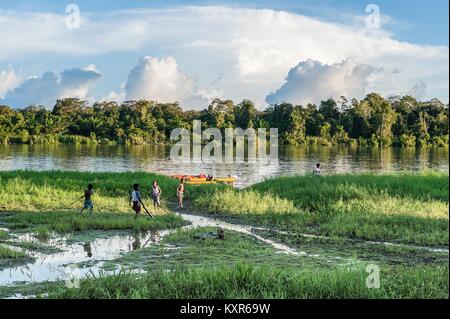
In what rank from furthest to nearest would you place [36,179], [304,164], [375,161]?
[375,161], [304,164], [36,179]

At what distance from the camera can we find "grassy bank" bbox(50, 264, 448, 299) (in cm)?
806

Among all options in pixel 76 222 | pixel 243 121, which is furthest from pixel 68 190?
pixel 243 121

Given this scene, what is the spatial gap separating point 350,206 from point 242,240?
680cm

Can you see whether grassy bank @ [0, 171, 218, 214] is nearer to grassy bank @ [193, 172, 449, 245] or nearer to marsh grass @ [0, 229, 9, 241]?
grassy bank @ [193, 172, 449, 245]

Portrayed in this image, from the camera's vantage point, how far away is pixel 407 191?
24.1 meters

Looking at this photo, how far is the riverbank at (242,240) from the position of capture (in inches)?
335

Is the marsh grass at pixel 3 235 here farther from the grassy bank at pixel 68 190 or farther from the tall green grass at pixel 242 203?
the tall green grass at pixel 242 203

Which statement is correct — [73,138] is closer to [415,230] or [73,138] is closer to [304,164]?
[304,164]

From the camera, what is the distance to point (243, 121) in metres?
108

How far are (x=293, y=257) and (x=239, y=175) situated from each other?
35927 millimetres

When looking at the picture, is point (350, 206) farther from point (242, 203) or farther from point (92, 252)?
point (92, 252)

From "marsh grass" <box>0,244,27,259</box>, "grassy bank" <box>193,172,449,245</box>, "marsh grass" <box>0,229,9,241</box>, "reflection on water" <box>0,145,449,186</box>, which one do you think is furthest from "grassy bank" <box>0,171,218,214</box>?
"reflection on water" <box>0,145,449,186</box>

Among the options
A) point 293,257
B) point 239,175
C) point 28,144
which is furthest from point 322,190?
point 28,144
